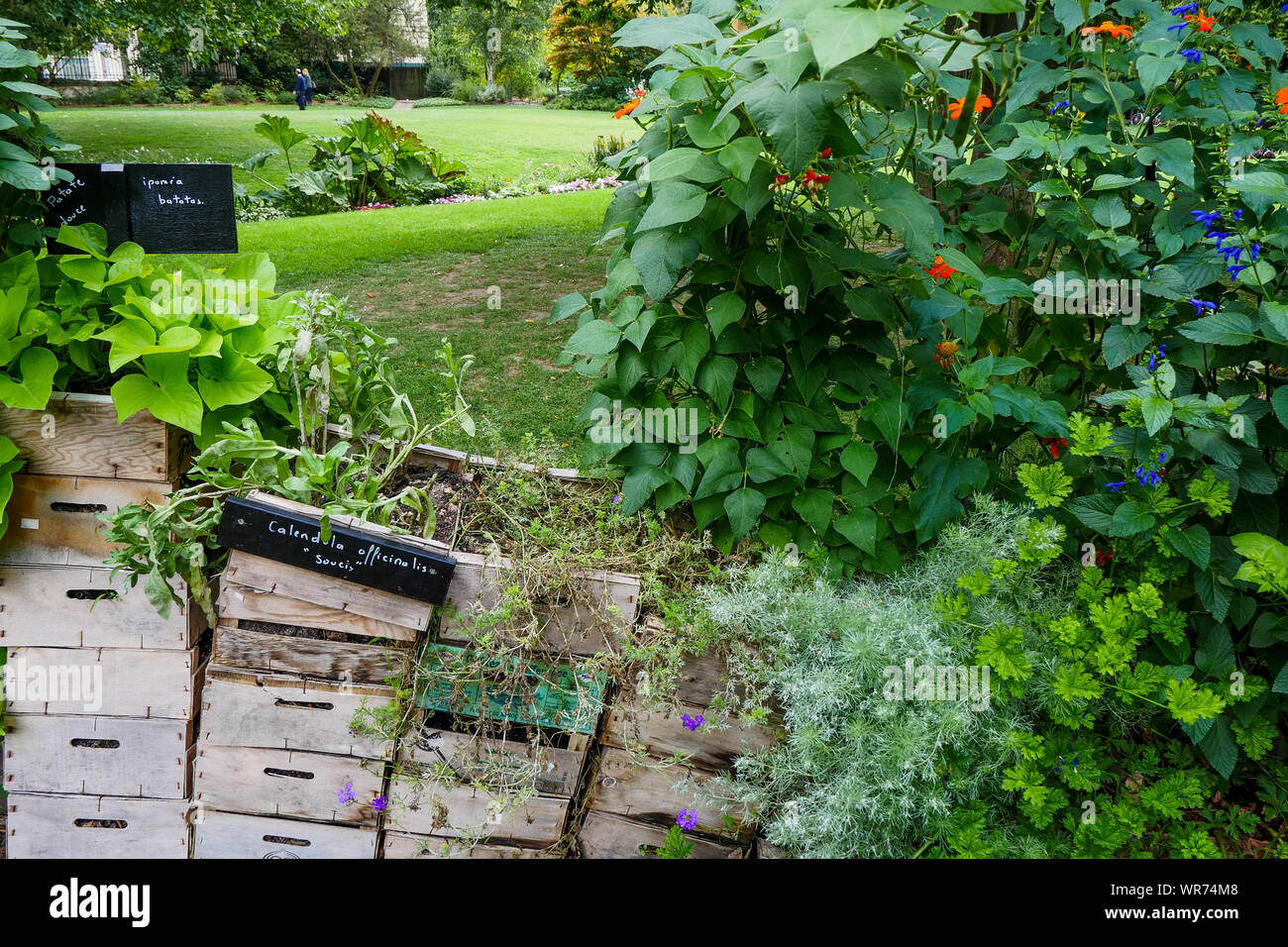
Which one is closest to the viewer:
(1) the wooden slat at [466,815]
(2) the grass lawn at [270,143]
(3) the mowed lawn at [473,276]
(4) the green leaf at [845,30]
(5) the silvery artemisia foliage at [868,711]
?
(4) the green leaf at [845,30]

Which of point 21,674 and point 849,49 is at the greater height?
point 849,49

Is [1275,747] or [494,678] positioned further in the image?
[1275,747]

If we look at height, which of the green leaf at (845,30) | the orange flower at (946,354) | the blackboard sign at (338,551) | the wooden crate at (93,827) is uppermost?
the green leaf at (845,30)

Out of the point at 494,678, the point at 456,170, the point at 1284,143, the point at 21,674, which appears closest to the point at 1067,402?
the point at 1284,143

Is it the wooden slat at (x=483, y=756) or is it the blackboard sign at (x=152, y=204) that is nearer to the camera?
the wooden slat at (x=483, y=756)

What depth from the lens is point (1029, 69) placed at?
1.82m

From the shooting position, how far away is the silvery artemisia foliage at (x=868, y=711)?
1432mm

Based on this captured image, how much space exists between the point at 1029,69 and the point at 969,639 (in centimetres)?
124

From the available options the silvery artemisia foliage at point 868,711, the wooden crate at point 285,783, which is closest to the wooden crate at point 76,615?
the wooden crate at point 285,783

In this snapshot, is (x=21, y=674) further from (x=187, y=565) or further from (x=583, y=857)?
(x=583, y=857)

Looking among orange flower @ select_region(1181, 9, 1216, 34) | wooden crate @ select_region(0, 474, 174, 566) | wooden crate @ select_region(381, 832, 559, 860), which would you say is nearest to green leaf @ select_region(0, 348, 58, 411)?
wooden crate @ select_region(0, 474, 174, 566)

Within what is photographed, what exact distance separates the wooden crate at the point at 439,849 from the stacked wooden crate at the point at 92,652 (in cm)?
49

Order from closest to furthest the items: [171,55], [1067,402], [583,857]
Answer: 1. [583,857]
2. [1067,402]
3. [171,55]

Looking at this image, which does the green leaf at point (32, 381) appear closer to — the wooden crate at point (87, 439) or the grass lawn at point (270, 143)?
the wooden crate at point (87, 439)
